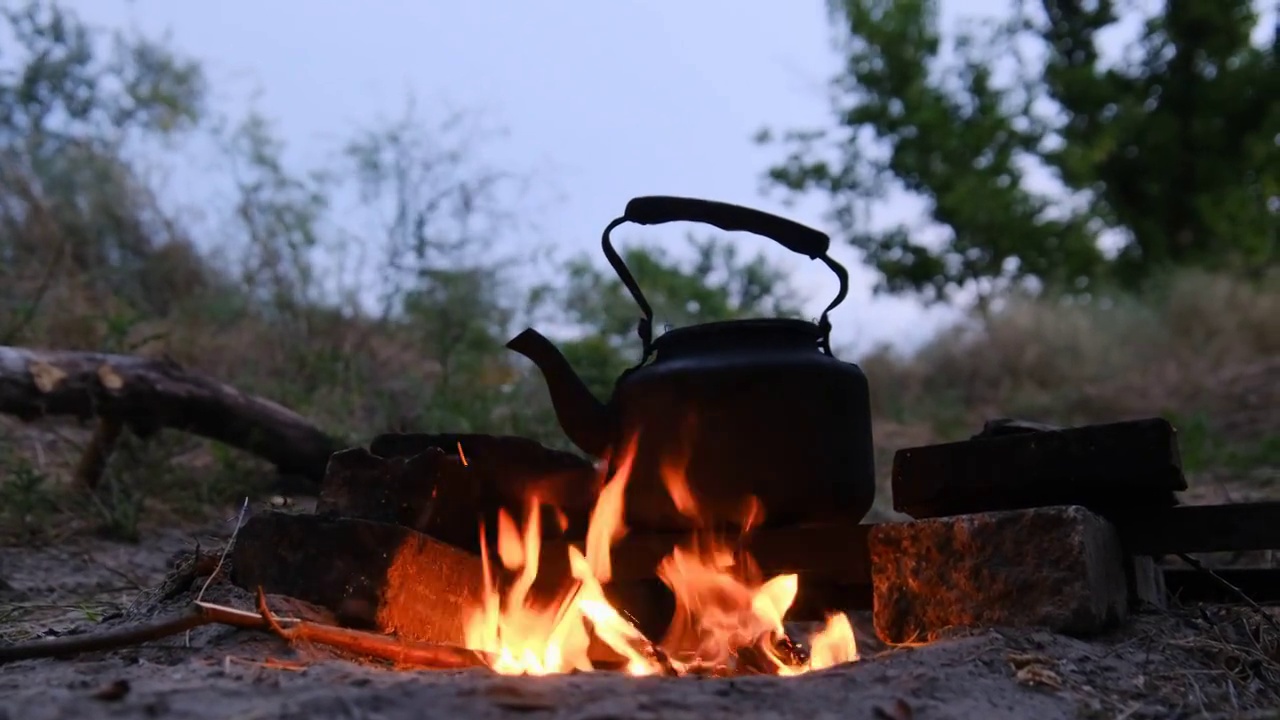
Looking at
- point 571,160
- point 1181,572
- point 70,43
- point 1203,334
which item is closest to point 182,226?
point 70,43

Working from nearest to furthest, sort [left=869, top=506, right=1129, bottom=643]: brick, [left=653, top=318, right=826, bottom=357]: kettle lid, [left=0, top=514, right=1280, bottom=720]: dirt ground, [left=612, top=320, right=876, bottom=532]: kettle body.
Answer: [left=0, top=514, right=1280, bottom=720]: dirt ground → [left=869, top=506, right=1129, bottom=643]: brick → [left=612, top=320, right=876, bottom=532]: kettle body → [left=653, top=318, right=826, bottom=357]: kettle lid

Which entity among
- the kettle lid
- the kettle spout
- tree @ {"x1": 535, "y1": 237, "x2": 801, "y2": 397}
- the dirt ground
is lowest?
the dirt ground

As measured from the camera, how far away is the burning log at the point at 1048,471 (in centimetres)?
210

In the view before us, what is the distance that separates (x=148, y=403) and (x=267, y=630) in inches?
91.8

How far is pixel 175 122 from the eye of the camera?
315 inches

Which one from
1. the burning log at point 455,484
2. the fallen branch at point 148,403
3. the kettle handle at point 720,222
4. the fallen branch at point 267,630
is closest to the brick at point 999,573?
the kettle handle at point 720,222

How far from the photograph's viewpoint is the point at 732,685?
1558 millimetres

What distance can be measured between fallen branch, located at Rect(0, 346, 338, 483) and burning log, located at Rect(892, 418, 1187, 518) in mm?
2726

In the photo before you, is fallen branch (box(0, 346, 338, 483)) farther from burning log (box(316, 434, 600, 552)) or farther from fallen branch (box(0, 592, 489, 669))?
fallen branch (box(0, 592, 489, 669))

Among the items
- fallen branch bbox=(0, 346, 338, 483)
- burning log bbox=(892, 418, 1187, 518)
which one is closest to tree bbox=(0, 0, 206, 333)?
fallen branch bbox=(0, 346, 338, 483)

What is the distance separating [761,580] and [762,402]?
38 cm

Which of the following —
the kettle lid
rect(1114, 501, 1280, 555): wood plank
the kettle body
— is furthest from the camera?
the kettle lid

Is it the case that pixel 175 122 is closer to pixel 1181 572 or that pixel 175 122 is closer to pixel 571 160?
pixel 571 160

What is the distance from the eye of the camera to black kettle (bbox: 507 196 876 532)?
226 cm
